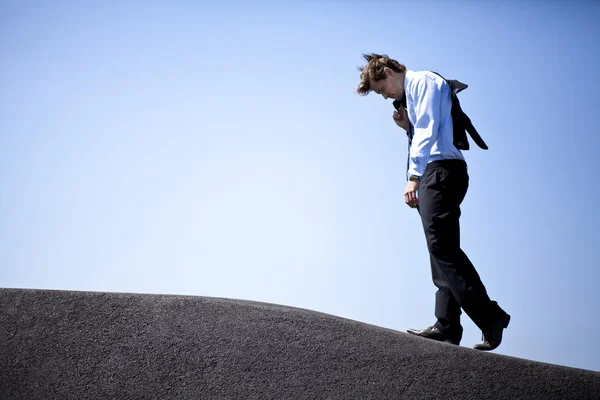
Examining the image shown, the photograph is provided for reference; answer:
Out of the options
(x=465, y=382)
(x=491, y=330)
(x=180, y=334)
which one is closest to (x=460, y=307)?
(x=491, y=330)

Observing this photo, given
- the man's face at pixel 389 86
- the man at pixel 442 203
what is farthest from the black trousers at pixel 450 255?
the man's face at pixel 389 86

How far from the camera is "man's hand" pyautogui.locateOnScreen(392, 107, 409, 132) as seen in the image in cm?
405

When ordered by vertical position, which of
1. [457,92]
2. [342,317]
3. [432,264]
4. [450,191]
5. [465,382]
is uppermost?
[457,92]

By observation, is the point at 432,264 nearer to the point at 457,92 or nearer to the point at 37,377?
the point at 457,92

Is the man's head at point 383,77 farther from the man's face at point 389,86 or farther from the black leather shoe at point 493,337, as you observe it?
the black leather shoe at point 493,337

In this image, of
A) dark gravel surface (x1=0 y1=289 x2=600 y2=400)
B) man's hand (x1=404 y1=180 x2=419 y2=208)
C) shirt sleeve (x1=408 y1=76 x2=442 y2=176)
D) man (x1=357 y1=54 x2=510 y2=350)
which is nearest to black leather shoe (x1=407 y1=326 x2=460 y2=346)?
man (x1=357 y1=54 x2=510 y2=350)

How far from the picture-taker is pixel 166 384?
3.10 meters

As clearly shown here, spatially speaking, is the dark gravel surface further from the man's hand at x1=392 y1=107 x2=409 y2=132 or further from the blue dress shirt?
the man's hand at x1=392 y1=107 x2=409 y2=132

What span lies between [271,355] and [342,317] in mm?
628

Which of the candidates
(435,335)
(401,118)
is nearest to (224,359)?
(435,335)

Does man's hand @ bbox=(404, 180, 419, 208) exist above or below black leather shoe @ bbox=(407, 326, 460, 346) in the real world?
above

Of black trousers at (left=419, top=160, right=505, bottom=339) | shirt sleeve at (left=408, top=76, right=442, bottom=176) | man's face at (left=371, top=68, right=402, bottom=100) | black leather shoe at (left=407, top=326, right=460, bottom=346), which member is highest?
man's face at (left=371, top=68, right=402, bottom=100)

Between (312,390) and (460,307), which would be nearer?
(312,390)

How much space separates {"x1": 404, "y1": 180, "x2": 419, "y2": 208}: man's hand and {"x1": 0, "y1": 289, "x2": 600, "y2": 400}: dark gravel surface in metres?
0.90
